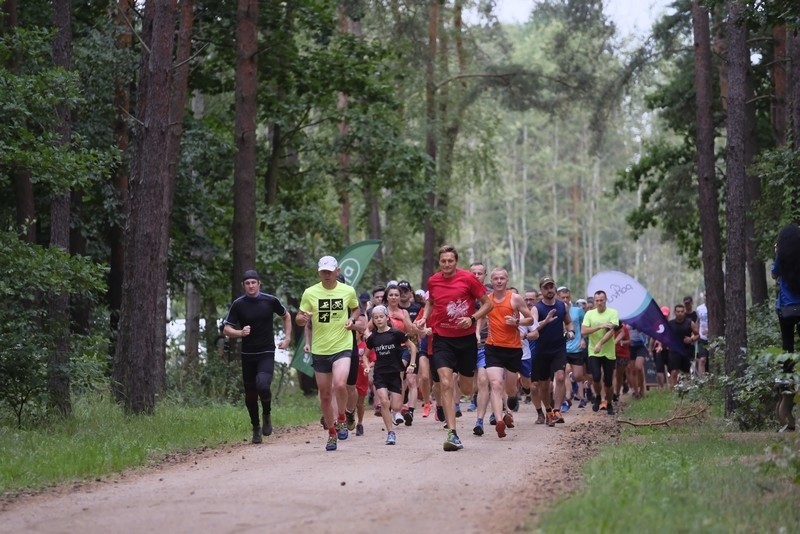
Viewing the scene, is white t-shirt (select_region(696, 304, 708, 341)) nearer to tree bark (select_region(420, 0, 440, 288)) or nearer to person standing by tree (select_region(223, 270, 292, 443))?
tree bark (select_region(420, 0, 440, 288))

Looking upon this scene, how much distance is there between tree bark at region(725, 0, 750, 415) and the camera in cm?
1741

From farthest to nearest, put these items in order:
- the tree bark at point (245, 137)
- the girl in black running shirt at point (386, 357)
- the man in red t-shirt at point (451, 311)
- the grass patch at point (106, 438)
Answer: the tree bark at point (245, 137), the girl in black running shirt at point (386, 357), the man in red t-shirt at point (451, 311), the grass patch at point (106, 438)

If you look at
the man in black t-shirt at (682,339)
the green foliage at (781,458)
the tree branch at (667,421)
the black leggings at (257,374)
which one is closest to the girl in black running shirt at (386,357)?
the black leggings at (257,374)

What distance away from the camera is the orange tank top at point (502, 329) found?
655 inches

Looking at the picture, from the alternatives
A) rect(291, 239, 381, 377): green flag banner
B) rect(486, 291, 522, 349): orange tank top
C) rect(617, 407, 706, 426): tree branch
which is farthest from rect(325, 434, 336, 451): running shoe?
rect(291, 239, 381, 377): green flag banner

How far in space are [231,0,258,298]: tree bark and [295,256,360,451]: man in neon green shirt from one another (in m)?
10.8

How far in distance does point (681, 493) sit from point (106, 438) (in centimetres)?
784

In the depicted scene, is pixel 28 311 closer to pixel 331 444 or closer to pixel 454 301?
pixel 331 444

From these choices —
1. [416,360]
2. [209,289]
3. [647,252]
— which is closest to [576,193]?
[647,252]

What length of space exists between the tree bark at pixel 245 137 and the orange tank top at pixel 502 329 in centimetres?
981

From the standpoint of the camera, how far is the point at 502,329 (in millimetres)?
16688

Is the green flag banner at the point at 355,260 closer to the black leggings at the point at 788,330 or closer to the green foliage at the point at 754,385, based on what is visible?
the green foliage at the point at 754,385

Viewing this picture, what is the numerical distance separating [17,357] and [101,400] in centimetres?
439

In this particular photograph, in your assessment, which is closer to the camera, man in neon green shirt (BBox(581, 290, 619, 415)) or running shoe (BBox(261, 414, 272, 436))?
running shoe (BBox(261, 414, 272, 436))
